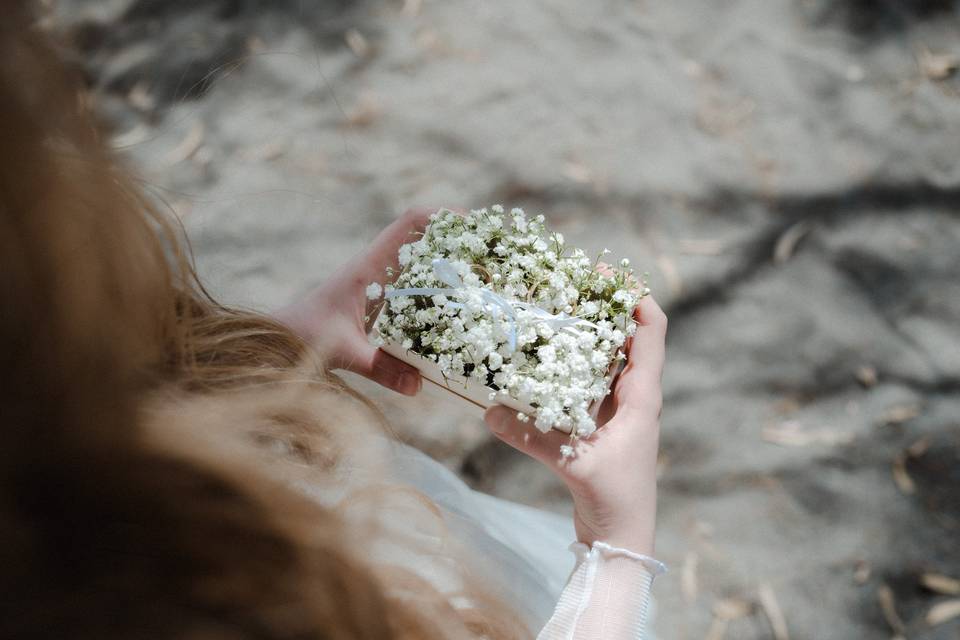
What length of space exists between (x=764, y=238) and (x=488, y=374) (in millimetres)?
1110

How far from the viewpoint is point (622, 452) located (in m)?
1.12

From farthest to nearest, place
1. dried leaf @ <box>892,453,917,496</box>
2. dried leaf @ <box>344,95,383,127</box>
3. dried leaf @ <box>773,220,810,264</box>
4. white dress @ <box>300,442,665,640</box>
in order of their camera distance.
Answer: dried leaf @ <box>344,95,383,127</box> → dried leaf @ <box>773,220,810,264</box> → dried leaf @ <box>892,453,917,496</box> → white dress @ <box>300,442,665,640</box>

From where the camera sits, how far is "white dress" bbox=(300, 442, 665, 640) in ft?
3.18

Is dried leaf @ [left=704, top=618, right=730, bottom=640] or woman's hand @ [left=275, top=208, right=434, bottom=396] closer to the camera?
woman's hand @ [left=275, top=208, right=434, bottom=396]

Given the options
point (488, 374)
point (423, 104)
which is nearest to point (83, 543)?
point (488, 374)

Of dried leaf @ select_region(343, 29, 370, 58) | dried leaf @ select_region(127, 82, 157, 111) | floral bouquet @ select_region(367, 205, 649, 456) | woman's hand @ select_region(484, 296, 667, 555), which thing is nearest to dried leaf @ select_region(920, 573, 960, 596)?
woman's hand @ select_region(484, 296, 667, 555)

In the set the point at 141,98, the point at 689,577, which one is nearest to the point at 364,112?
the point at 141,98

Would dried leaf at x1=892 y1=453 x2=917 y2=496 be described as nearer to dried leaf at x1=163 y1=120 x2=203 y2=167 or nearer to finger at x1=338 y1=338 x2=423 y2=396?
finger at x1=338 y1=338 x2=423 y2=396

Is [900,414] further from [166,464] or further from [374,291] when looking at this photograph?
[166,464]

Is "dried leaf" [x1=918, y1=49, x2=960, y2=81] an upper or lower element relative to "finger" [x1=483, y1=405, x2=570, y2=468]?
upper

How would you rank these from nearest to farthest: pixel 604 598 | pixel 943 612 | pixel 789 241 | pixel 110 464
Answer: pixel 110 464 < pixel 604 598 < pixel 943 612 < pixel 789 241

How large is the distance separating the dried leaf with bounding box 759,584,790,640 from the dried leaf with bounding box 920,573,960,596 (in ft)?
1.06

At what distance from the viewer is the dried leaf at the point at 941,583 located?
1.60 metres

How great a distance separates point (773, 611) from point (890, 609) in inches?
9.9
